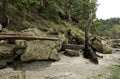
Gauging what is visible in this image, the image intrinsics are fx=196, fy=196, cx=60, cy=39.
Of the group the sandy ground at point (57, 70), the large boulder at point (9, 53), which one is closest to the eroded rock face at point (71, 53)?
the sandy ground at point (57, 70)

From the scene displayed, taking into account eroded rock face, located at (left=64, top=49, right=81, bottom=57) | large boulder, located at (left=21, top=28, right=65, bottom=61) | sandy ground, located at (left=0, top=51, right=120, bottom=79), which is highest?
large boulder, located at (left=21, top=28, right=65, bottom=61)

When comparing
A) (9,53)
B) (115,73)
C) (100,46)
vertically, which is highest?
(9,53)

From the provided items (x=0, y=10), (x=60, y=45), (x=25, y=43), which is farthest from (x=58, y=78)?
(x=0, y=10)

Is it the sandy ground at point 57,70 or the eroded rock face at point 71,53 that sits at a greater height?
the eroded rock face at point 71,53

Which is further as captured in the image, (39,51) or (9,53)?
(39,51)

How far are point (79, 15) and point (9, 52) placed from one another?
90.2 feet

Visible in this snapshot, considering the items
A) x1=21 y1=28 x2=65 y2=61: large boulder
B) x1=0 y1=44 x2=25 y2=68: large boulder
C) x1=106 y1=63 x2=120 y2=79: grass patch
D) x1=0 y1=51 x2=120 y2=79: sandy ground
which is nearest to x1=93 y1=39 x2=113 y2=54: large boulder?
x1=0 y1=51 x2=120 y2=79: sandy ground

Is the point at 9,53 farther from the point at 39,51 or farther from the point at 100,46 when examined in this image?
the point at 100,46

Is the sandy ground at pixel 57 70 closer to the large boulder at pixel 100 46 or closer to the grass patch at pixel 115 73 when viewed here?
the grass patch at pixel 115 73

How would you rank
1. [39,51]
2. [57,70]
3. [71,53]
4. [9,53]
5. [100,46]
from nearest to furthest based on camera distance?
[57,70] < [9,53] < [39,51] < [71,53] < [100,46]

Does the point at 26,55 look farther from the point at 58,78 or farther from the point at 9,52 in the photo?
the point at 58,78

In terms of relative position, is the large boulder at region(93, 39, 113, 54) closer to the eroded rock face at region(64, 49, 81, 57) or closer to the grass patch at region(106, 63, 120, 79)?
the eroded rock face at region(64, 49, 81, 57)

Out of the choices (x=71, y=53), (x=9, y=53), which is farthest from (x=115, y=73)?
(x=9, y=53)

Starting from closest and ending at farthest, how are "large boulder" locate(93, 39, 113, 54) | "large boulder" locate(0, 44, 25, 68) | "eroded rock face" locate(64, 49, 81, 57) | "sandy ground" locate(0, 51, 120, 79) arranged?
"sandy ground" locate(0, 51, 120, 79) < "large boulder" locate(0, 44, 25, 68) < "eroded rock face" locate(64, 49, 81, 57) < "large boulder" locate(93, 39, 113, 54)
